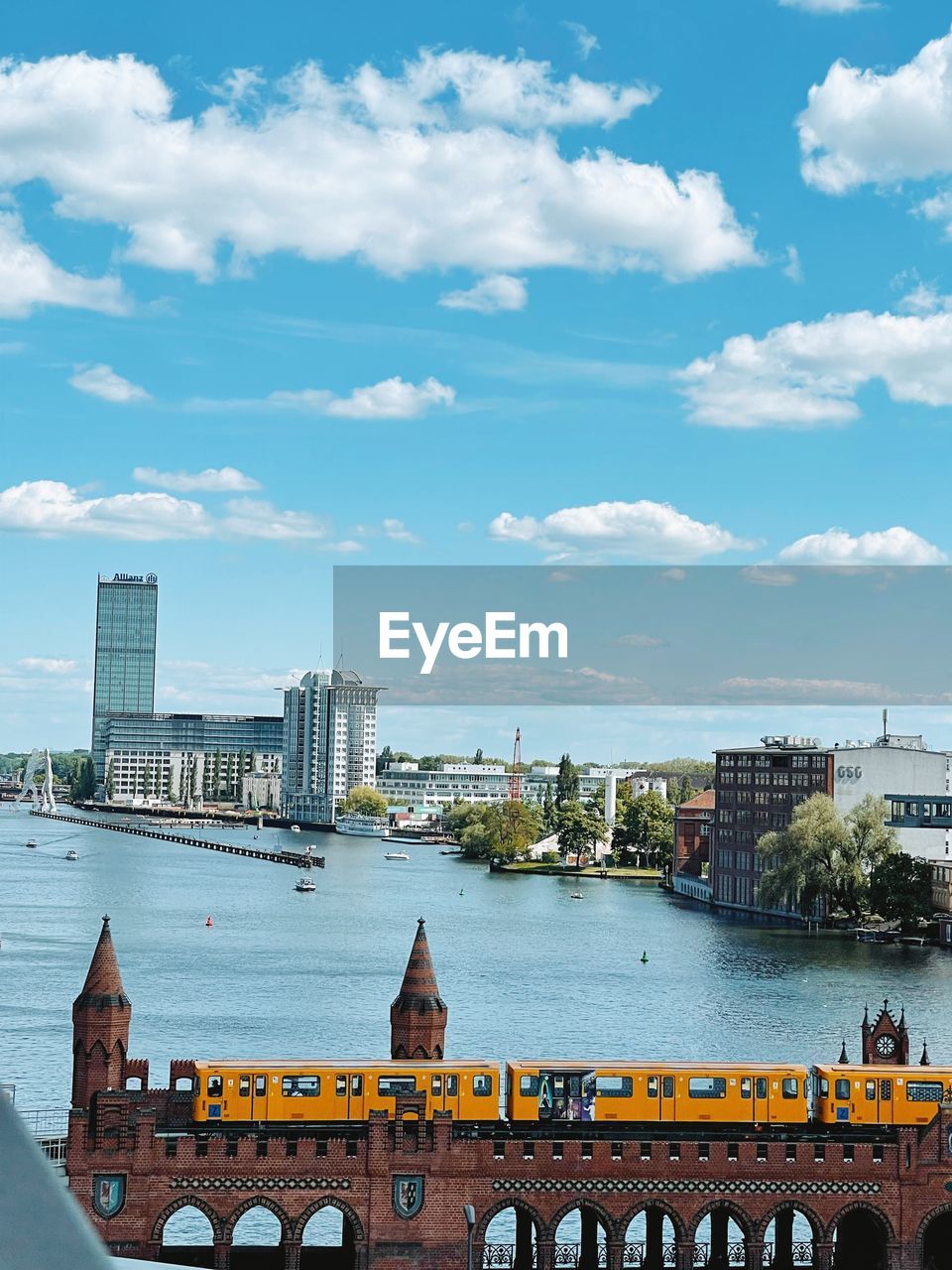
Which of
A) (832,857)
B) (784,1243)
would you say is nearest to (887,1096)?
(784,1243)

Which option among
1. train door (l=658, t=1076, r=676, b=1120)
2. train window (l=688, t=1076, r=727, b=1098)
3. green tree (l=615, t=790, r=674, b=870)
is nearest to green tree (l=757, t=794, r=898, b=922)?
green tree (l=615, t=790, r=674, b=870)

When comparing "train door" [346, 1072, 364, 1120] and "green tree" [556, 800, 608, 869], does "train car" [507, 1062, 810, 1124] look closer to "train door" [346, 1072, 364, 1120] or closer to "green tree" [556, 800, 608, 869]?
"train door" [346, 1072, 364, 1120]

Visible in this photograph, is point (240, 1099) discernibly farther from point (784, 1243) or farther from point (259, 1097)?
point (784, 1243)

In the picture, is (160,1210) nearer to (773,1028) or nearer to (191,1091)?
(191,1091)

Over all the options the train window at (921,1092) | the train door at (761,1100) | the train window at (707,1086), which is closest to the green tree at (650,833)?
the train window at (921,1092)

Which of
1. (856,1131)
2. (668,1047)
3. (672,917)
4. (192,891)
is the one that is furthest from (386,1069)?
(192,891)
